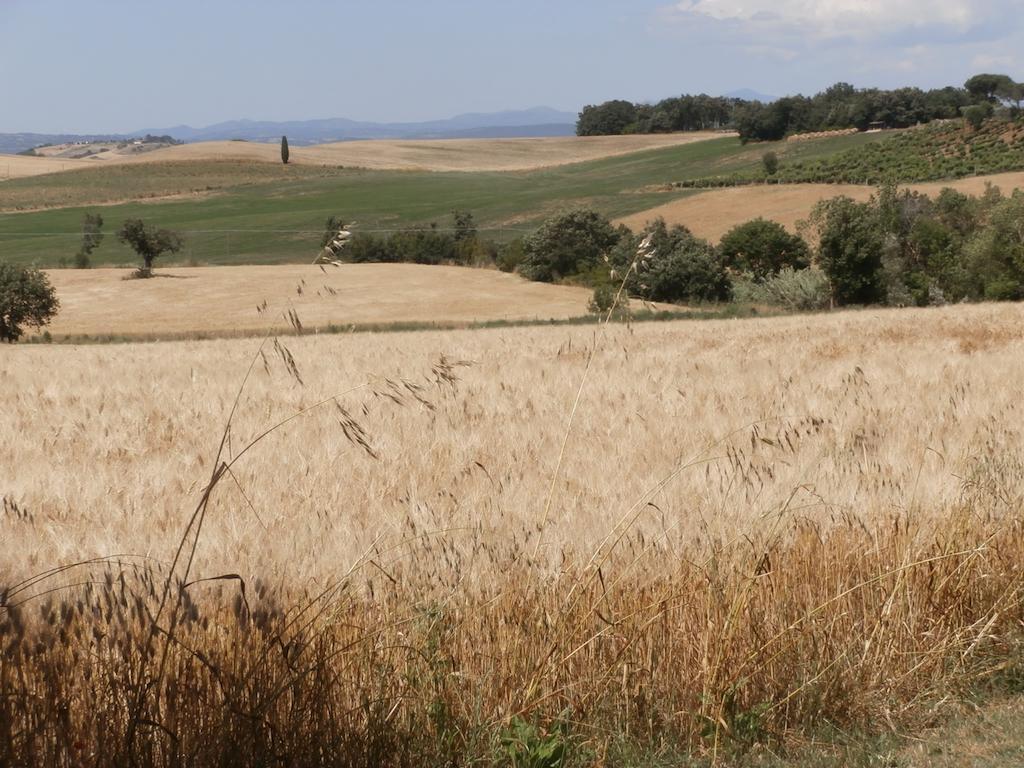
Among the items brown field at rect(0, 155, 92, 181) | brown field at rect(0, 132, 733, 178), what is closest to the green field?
brown field at rect(0, 132, 733, 178)

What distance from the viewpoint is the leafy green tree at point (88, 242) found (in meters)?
80.2

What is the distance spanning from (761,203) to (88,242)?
50548mm

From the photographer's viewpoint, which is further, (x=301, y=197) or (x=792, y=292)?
(x=301, y=197)

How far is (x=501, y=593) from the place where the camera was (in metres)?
4.54

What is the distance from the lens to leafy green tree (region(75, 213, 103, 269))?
80188 millimetres

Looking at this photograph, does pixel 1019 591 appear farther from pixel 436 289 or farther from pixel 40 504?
pixel 436 289

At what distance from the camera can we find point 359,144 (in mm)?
184375

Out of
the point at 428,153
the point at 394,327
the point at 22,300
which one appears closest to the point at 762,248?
the point at 394,327

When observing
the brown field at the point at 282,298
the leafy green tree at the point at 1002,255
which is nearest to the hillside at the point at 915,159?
the leafy green tree at the point at 1002,255

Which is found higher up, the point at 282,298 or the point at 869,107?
the point at 869,107

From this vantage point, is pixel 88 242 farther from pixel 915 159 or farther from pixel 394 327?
pixel 915 159

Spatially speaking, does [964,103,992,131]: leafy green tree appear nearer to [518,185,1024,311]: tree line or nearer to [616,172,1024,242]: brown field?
[616,172,1024,242]: brown field

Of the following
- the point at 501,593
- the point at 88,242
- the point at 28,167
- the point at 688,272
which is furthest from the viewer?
the point at 28,167

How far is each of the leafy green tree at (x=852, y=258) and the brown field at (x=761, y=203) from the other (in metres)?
17.1
